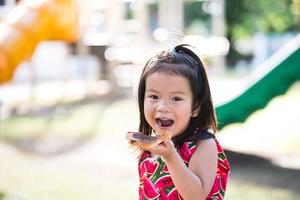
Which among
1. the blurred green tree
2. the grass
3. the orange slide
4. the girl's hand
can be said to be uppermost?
the blurred green tree

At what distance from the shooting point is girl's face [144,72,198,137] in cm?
188

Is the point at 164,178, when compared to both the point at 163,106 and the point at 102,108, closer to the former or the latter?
the point at 163,106

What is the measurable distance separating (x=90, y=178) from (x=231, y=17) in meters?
15.1

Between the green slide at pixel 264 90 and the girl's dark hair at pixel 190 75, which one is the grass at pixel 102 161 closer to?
the green slide at pixel 264 90

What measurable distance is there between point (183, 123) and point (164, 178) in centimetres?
18

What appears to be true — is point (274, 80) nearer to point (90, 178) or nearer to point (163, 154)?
point (90, 178)

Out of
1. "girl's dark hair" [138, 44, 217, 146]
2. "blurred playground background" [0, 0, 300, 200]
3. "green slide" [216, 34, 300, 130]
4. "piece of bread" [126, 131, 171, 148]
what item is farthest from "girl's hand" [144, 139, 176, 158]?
"green slide" [216, 34, 300, 130]

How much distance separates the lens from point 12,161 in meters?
5.33

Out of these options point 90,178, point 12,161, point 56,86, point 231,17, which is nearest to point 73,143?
point 12,161

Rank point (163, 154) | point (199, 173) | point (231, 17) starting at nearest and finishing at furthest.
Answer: point (163, 154), point (199, 173), point (231, 17)

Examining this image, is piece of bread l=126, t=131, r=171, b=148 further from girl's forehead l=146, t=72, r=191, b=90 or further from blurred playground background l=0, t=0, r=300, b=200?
blurred playground background l=0, t=0, r=300, b=200

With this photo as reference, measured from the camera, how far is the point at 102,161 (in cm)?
525

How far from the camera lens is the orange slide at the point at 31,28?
8.38 metres

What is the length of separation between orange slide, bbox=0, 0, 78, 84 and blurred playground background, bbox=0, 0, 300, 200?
15 millimetres
